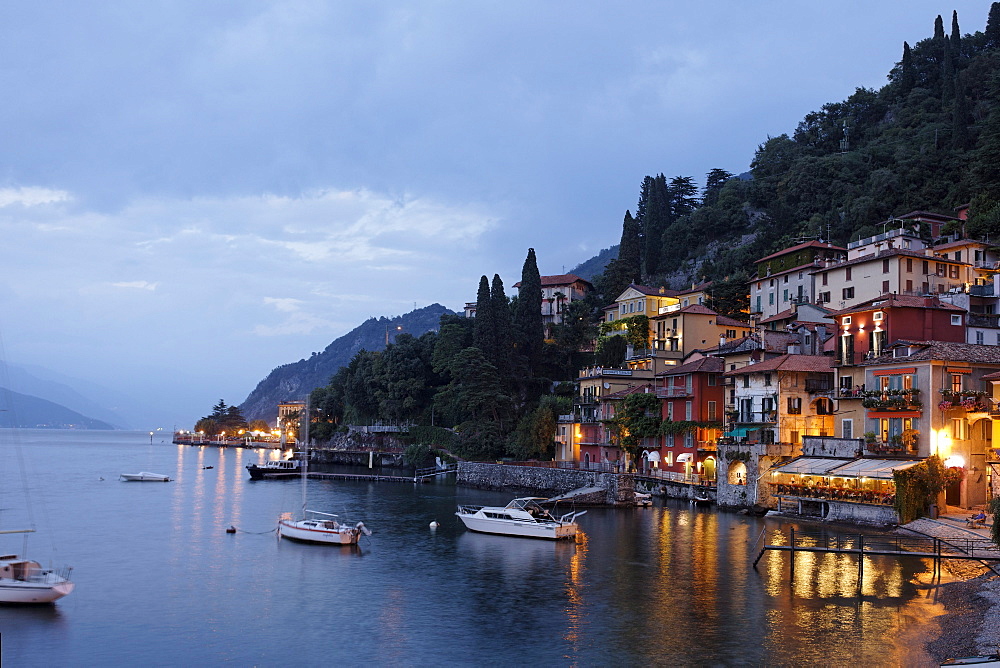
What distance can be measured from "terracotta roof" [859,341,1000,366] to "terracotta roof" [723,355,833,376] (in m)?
7.42

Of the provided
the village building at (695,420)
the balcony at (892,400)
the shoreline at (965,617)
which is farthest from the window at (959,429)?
the village building at (695,420)

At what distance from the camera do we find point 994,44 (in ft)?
405

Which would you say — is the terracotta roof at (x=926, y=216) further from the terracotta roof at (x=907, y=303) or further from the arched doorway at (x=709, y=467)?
the arched doorway at (x=709, y=467)

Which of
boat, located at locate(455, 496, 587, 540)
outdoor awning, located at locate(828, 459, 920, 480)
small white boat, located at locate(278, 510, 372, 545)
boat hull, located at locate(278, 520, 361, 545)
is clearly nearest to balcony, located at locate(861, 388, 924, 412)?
outdoor awning, located at locate(828, 459, 920, 480)

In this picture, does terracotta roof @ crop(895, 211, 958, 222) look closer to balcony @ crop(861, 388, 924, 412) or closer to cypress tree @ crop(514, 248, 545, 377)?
balcony @ crop(861, 388, 924, 412)

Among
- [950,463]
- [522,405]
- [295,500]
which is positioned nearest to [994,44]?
[522,405]

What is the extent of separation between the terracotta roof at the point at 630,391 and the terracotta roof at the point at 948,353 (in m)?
28.1

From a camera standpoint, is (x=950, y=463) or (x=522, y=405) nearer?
(x=950, y=463)

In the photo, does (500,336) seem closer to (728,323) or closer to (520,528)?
(728,323)

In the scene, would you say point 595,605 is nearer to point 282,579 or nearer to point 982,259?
point 282,579

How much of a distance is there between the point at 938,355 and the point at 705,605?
92.7ft

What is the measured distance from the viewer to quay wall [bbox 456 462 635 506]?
222ft

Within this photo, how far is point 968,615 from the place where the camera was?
3102 cm

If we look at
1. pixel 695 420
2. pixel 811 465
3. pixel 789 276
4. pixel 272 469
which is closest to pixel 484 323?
pixel 272 469
